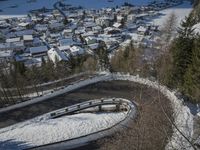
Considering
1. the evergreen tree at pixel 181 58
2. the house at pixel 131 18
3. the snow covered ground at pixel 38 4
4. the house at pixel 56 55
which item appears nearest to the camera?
the evergreen tree at pixel 181 58

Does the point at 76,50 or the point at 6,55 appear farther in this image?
the point at 6,55

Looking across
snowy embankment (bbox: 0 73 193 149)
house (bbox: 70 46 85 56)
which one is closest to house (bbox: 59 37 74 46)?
house (bbox: 70 46 85 56)

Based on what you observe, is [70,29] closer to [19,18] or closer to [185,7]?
[19,18]

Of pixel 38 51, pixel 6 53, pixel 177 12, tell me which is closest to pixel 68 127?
pixel 38 51

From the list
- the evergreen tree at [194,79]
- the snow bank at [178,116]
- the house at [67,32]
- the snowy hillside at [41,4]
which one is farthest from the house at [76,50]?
the snowy hillside at [41,4]

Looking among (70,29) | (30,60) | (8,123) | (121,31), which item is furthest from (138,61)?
(70,29)

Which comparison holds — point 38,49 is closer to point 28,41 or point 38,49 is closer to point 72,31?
point 28,41

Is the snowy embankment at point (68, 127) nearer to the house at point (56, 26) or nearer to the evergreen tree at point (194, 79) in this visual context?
the evergreen tree at point (194, 79)
